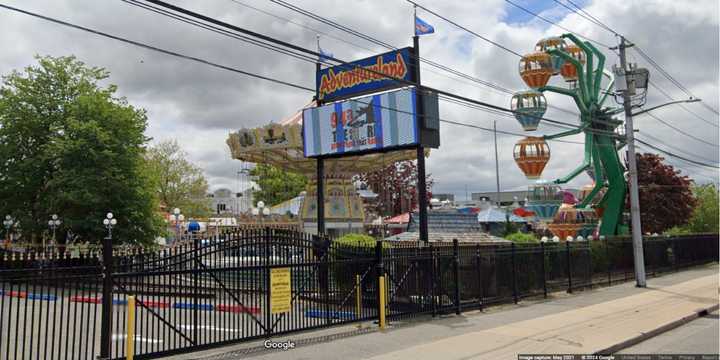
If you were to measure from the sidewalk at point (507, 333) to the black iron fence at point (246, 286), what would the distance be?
606mm

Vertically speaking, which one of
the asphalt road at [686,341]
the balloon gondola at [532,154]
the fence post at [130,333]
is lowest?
the asphalt road at [686,341]

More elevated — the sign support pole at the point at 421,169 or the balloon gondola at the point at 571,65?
the balloon gondola at the point at 571,65

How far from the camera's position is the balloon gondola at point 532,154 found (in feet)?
116

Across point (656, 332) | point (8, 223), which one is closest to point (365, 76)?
point (656, 332)

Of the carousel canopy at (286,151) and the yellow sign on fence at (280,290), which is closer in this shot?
the yellow sign on fence at (280,290)

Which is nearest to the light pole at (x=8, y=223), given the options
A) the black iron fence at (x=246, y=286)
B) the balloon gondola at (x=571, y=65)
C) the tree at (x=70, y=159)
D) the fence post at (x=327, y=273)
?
the tree at (x=70, y=159)

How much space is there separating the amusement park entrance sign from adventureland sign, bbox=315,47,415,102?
25.4 inches

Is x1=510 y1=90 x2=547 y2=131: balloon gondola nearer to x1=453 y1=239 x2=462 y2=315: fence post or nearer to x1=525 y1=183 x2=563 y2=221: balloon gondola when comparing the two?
x1=525 y1=183 x2=563 y2=221: balloon gondola

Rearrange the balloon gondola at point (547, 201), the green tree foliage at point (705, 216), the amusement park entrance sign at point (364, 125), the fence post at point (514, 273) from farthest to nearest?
the green tree foliage at point (705, 216), the balloon gondola at point (547, 201), the amusement park entrance sign at point (364, 125), the fence post at point (514, 273)

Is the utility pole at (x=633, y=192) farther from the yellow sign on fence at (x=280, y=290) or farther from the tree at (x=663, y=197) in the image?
the tree at (x=663, y=197)

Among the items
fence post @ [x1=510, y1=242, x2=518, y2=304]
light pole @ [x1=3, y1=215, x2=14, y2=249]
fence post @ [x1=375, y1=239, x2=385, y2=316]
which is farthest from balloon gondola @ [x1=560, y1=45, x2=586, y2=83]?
light pole @ [x1=3, y1=215, x2=14, y2=249]

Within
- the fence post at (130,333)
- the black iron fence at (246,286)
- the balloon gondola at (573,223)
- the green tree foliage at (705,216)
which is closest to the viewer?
the fence post at (130,333)

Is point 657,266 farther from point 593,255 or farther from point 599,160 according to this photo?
point 599,160

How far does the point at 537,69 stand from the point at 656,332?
24299mm
